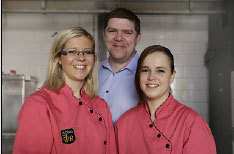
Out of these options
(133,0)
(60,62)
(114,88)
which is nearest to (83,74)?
(60,62)

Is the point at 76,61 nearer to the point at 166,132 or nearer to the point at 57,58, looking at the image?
the point at 57,58

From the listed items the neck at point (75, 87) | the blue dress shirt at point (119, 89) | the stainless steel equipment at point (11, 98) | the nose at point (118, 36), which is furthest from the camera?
the stainless steel equipment at point (11, 98)

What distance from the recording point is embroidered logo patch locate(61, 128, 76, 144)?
149cm

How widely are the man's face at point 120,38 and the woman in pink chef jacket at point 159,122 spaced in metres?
0.56

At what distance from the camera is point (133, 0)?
4.61 metres

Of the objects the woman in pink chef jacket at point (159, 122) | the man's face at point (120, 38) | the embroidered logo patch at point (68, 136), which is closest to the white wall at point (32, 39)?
the man's face at point (120, 38)

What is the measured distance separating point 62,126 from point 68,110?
0.37 ft

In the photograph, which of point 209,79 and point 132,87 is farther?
point 209,79

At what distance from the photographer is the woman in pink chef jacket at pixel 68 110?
1422 millimetres

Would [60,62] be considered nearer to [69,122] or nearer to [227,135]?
[69,122]

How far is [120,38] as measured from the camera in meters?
2.30

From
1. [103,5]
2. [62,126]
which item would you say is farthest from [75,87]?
[103,5]

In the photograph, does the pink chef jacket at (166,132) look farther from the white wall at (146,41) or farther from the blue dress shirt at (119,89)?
the white wall at (146,41)

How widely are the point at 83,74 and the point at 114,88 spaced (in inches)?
23.0
